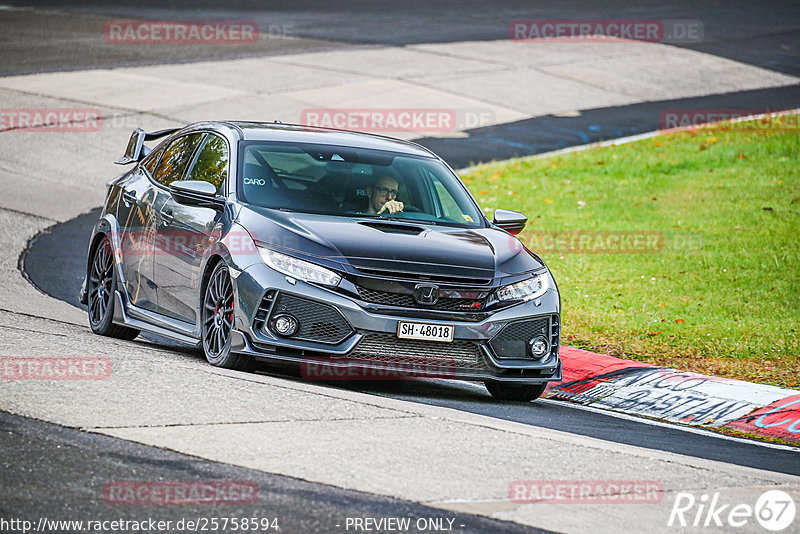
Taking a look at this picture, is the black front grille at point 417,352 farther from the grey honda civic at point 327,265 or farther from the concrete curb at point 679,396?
the concrete curb at point 679,396

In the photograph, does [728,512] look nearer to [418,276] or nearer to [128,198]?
[418,276]

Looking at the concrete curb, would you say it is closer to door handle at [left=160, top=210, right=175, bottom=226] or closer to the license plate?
the license plate

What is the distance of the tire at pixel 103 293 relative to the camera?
10.2m

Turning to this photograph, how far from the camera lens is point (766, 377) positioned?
10172 millimetres

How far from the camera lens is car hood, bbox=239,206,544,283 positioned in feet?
26.7

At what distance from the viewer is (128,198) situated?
1023 cm

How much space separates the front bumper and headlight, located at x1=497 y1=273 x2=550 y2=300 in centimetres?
11

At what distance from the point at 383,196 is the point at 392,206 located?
10 cm

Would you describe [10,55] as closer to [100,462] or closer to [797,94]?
[797,94]

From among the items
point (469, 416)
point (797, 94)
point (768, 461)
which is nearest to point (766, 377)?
point (768, 461)

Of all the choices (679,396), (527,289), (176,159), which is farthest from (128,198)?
(679,396)

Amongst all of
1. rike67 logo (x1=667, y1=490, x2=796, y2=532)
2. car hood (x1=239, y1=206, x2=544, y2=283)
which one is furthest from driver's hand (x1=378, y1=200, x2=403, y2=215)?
rike67 logo (x1=667, y1=490, x2=796, y2=532)

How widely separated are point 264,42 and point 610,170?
13.7m

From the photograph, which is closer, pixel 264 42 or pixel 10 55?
pixel 10 55
